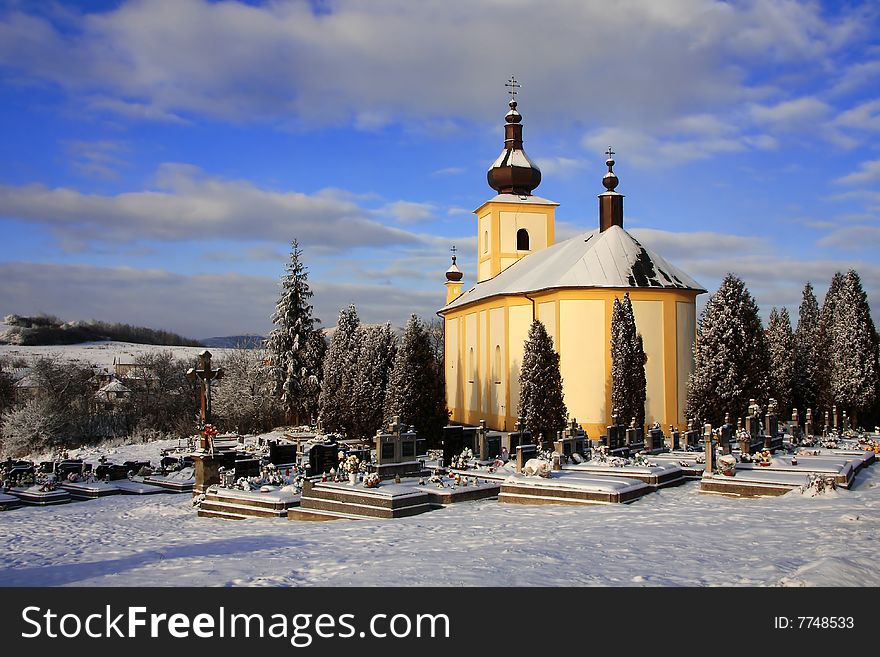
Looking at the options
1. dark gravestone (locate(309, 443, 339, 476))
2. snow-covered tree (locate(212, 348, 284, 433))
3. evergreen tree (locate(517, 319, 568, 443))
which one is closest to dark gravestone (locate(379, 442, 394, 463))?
dark gravestone (locate(309, 443, 339, 476))

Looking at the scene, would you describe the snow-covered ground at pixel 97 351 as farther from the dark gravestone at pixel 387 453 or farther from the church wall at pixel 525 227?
the dark gravestone at pixel 387 453

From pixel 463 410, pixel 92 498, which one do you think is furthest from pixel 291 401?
pixel 92 498

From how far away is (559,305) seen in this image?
3269 cm

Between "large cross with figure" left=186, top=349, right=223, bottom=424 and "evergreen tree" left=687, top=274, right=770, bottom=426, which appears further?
"evergreen tree" left=687, top=274, right=770, bottom=426

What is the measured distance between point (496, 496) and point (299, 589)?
9636 millimetres

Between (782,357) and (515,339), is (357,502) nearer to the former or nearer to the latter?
(515,339)

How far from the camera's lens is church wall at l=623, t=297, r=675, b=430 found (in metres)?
31.7

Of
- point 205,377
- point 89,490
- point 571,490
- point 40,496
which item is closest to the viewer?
point 571,490

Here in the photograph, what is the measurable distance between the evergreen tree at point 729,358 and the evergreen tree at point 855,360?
1019 centimetres

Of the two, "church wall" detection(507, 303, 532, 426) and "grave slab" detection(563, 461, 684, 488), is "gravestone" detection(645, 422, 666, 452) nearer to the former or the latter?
"grave slab" detection(563, 461, 684, 488)

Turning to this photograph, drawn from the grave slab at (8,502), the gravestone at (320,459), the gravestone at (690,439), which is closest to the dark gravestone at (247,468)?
the gravestone at (320,459)

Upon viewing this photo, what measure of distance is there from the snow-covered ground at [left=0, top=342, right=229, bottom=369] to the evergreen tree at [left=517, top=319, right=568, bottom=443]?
217 ft

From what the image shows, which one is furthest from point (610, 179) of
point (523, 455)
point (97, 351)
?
point (97, 351)

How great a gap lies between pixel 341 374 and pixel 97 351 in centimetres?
7446
